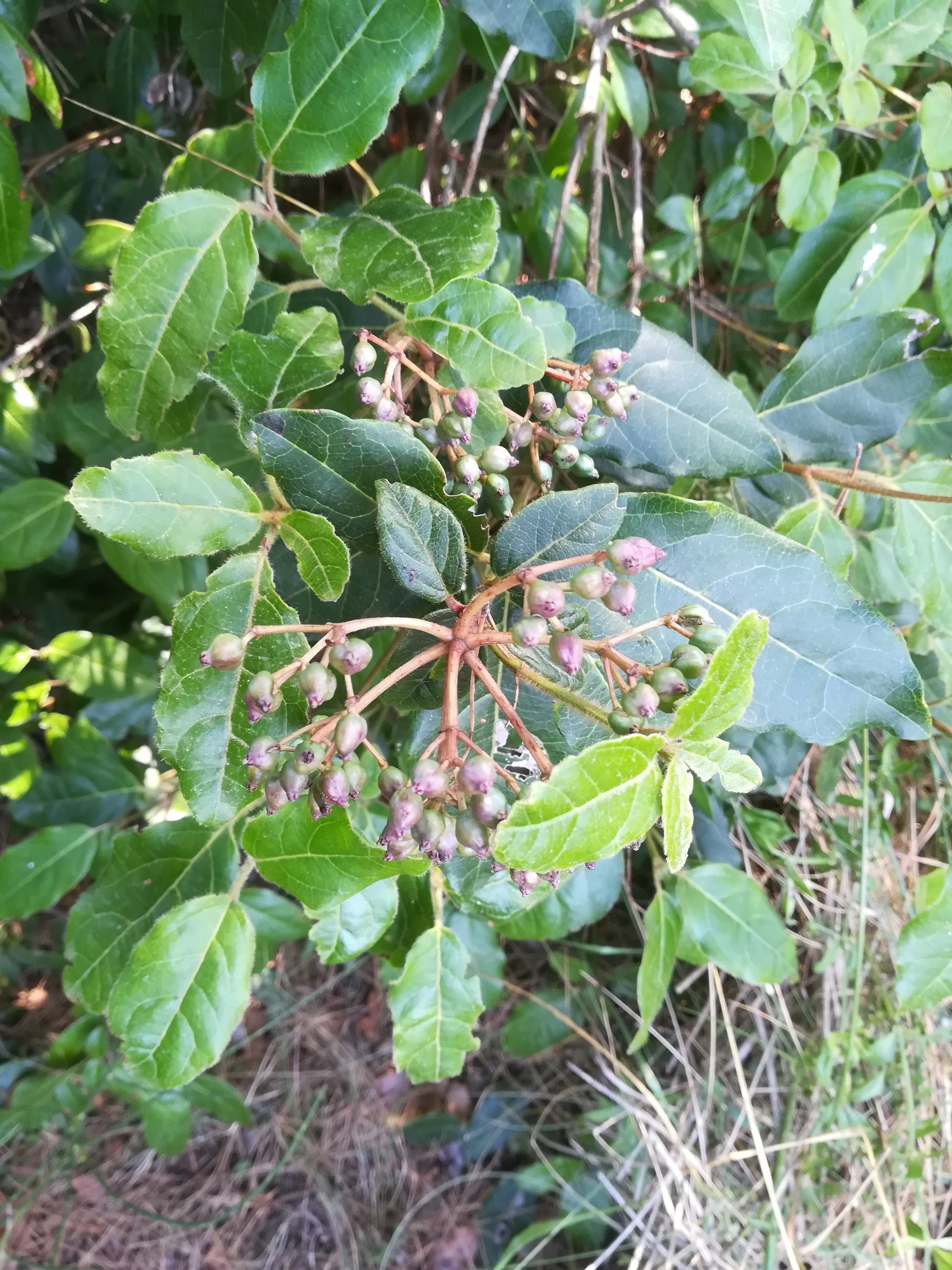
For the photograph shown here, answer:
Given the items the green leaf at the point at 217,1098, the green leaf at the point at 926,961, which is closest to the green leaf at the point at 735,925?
the green leaf at the point at 926,961

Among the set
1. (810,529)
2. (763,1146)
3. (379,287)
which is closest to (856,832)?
(763,1146)

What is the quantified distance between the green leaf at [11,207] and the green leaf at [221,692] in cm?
55

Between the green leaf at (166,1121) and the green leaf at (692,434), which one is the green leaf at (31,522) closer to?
the green leaf at (692,434)

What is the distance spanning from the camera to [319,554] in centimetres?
61

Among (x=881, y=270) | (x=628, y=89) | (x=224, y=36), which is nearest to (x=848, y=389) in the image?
(x=881, y=270)

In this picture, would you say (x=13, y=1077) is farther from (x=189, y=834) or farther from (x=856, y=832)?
(x=856, y=832)

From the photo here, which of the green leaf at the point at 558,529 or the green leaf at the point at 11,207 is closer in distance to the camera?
the green leaf at the point at 558,529

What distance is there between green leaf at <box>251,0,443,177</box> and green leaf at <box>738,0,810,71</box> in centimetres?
25

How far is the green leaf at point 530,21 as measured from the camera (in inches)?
30.8

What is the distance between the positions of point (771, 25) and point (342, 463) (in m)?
0.45

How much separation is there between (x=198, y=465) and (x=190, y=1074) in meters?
0.58

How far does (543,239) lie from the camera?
1.08 meters

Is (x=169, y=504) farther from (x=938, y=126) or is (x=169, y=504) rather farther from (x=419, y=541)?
(x=938, y=126)

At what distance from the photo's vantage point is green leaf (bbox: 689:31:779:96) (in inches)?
32.8
